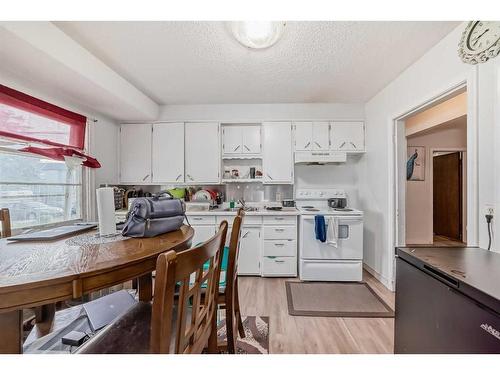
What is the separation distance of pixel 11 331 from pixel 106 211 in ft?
2.21

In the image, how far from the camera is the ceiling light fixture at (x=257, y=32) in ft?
5.30

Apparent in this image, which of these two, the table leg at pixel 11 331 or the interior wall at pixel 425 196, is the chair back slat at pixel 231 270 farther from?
the interior wall at pixel 425 196

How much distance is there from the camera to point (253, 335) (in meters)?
1.79

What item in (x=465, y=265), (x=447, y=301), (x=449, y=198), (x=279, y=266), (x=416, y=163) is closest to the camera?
(x=447, y=301)

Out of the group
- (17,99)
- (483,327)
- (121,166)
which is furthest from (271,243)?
(17,99)

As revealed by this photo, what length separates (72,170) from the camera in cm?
269

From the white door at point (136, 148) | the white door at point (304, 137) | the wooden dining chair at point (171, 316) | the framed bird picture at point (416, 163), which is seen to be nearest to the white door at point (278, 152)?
the white door at point (304, 137)

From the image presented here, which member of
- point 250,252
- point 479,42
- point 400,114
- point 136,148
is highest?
point 479,42

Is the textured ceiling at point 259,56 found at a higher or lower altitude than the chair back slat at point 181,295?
higher

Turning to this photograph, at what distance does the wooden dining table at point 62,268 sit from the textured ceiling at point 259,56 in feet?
5.13

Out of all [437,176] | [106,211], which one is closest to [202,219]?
[106,211]

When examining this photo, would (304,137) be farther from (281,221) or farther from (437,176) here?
(437,176)
